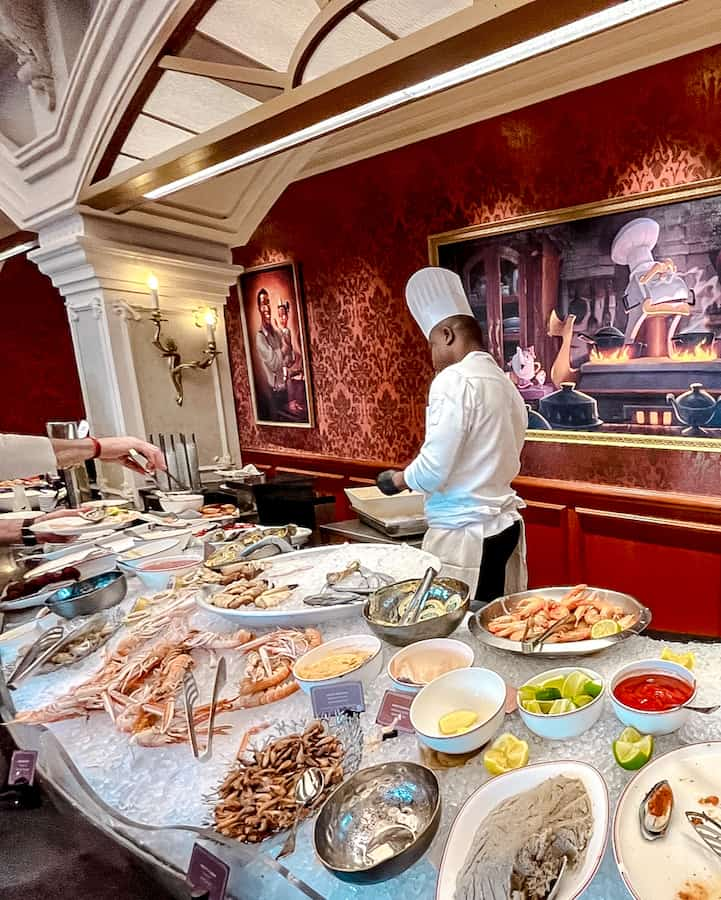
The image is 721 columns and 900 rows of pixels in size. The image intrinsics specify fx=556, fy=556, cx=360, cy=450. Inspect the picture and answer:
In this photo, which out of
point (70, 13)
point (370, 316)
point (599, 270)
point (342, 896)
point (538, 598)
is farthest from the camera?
point (370, 316)

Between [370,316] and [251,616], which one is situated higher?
[370,316]

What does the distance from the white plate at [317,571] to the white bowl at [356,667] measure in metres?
0.13

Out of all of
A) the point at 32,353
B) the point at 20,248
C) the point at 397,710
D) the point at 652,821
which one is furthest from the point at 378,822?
the point at 32,353

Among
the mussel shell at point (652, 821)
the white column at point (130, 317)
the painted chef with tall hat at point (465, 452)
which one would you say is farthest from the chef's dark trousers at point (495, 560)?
the white column at point (130, 317)

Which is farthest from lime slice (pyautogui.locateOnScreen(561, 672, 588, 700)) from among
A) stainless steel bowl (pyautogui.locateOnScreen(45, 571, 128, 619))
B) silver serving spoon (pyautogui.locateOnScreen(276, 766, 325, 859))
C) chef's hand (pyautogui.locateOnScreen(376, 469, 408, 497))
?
chef's hand (pyautogui.locateOnScreen(376, 469, 408, 497))

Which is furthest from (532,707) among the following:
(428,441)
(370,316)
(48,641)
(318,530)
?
(370,316)

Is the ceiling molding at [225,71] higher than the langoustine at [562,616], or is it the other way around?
the ceiling molding at [225,71]

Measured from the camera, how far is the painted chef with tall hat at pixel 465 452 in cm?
224

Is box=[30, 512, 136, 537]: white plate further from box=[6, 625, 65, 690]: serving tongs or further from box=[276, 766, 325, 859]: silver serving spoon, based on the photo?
box=[276, 766, 325, 859]: silver serving spoon

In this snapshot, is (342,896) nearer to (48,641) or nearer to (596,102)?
(48,641)

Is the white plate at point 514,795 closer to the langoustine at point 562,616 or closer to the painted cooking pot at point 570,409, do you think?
the langoustine at point 562,616

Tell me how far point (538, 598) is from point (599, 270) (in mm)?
2404

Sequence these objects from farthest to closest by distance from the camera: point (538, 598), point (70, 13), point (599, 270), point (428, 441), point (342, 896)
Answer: point (599, 270)
point (70, 13)
point (428, 441)
point (538, 598)
point (342, 896)

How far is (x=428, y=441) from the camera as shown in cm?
228
